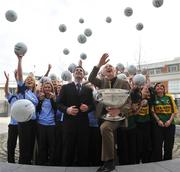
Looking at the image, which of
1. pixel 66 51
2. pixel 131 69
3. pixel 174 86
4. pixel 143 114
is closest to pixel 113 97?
pixel 143 114

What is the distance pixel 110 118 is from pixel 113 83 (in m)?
0.63

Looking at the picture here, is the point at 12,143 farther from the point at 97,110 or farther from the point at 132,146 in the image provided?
the point at 132,146

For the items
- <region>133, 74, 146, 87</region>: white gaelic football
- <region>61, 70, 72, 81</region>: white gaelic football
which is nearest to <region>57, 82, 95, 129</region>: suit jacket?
<region>133, 74, 146, 87</region>: white gaelic football

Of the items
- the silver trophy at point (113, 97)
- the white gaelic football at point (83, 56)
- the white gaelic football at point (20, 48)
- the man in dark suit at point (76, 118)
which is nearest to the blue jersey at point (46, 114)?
the man in dark suit at point (76, 118)

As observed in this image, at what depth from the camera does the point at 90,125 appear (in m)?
5.57

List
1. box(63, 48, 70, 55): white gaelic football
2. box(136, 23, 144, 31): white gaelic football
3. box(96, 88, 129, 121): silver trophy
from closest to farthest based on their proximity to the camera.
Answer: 1. box(96, 88, 129, 121): silver trophy
2. box(136, 23, 144, 31): white gaelic football
3. box(63, 48, 70, 55): white gaelic football

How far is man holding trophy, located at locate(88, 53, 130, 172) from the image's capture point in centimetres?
449

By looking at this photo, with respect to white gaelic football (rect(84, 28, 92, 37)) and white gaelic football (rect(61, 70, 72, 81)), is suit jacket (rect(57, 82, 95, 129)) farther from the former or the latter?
white gaelic football (rect(84, 28, 92, 37))

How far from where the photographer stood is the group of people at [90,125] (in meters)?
5.00

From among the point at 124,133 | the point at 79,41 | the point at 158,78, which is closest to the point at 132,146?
the point at 124,133

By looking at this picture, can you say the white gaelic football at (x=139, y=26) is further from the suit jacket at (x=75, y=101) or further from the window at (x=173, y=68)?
the window at (x=173, y=68)

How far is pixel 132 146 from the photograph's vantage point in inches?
223

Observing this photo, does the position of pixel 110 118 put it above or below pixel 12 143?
above

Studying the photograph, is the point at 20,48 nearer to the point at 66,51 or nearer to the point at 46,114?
the point at 46,114
